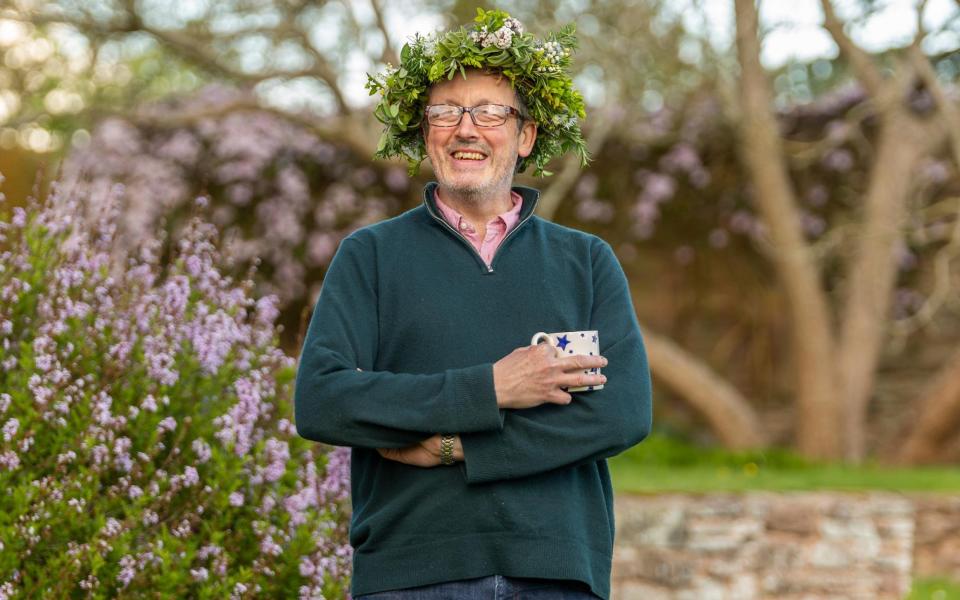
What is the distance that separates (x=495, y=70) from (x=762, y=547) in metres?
3.88

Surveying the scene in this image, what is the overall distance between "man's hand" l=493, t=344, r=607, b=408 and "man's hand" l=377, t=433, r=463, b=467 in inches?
4.6

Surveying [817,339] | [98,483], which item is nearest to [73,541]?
[98,483]

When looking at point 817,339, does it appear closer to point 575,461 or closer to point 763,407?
point 763,407

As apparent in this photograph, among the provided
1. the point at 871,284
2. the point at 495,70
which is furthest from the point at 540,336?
the point at 871,284

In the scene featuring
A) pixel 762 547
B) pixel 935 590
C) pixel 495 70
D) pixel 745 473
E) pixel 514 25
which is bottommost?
pixel 935 590

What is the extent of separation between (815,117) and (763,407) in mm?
2434

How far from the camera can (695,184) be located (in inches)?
382

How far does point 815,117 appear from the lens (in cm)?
951

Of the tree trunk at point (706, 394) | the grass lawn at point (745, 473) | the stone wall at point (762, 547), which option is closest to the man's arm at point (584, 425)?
the stone wall at point (762, 547)

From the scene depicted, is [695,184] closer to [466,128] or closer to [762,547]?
[762,547]

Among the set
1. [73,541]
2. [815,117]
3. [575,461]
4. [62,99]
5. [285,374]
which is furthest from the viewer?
[62,99]

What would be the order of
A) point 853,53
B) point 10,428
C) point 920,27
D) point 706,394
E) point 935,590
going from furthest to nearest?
point 706,394, point 853,53, point 920,27, point 935,590, point 10,428

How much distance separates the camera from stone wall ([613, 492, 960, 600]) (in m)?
5.57

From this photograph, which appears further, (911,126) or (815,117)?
(815,117)
